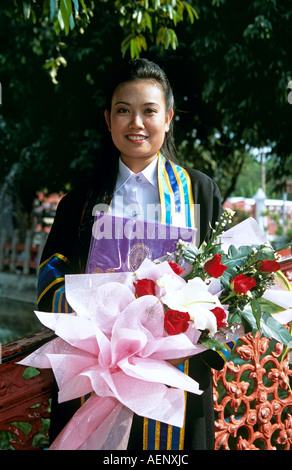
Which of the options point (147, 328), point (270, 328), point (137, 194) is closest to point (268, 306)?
point (270, 328)

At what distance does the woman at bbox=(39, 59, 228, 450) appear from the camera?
1.72m

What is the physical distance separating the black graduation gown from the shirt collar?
10 centimetres

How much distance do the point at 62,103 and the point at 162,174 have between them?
293 inches

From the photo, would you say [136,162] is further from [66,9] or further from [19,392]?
[66,9]

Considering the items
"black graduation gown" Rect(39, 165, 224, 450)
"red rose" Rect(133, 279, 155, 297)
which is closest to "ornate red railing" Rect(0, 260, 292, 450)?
"black graduation gown" Rect(39, 165, 224, 450)

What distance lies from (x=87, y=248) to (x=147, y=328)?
19.7 inches

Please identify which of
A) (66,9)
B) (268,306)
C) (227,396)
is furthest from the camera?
(66,9)

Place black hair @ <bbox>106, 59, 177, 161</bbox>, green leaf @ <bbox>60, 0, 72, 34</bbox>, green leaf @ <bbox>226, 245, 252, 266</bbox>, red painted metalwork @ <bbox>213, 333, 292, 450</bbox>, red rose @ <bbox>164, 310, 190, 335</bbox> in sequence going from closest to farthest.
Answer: red rose @ <bbox>164, 310, 190, 335</bbox> < green leaf @ <bbox>226, 245, 252, 266</bbox> < black hair @ <bbox>106, 59, 177, 161</bbox> < red painted metalwork @ <bbox>213, 333, 292, 450</bbox> < green leaf @ <bbox>60, 0, 72, 34</bbox>

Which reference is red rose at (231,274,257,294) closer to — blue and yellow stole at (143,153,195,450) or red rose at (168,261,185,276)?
red rose at (168,261,185,276)

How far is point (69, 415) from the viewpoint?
1.65m

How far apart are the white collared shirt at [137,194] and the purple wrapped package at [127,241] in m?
0.14

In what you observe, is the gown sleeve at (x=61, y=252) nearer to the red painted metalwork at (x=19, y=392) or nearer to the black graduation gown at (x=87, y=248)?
the black graduation gown at (x=87, y=248)

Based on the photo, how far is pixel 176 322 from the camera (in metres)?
1.33
